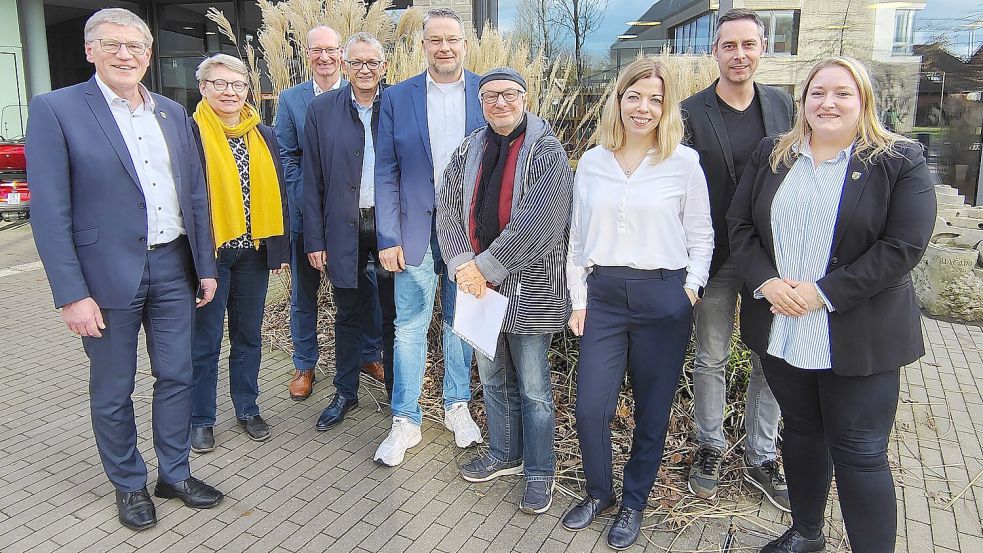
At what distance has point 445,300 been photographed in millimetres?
3803

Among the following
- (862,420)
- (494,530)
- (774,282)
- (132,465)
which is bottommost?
(494,530)

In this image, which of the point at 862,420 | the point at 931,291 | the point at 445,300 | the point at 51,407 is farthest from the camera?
the point at 931,291

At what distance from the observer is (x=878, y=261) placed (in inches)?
90.7

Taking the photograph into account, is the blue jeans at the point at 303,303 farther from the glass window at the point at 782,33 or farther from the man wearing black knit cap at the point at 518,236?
the glass window at the point at 782,33

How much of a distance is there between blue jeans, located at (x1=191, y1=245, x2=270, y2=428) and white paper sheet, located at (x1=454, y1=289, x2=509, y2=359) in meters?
1.30

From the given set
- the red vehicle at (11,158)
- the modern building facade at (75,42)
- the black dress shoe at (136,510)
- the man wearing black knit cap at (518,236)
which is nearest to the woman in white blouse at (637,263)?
the man wearing black knit cap at (518,236)

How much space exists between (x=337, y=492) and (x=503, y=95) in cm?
201

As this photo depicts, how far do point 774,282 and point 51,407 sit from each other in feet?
14.1

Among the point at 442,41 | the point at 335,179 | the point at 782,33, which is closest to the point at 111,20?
the point at 335,179

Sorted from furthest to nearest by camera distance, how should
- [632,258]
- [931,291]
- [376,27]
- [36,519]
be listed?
1. [931,291]
2. [376,27]
3. [36,519]
4. [632,258]

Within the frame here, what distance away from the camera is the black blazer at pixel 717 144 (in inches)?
120

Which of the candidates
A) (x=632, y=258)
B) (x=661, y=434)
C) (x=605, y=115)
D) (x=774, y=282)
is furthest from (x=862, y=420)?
(x=605, y=115)

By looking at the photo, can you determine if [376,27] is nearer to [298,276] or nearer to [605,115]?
[298,276]

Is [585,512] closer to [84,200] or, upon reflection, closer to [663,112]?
[663,112]
